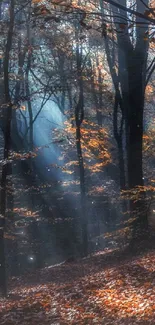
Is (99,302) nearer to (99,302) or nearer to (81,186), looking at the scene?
(99,302)

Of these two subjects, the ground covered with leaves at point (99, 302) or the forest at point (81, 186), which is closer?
the ground covered with leaves at point (99, 302)

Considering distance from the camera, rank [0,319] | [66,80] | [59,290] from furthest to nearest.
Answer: [66,80] < [59,290] < [0,319]

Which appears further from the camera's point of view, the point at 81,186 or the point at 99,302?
the point at 81,186

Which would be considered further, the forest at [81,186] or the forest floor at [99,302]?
the forest at [81,186]

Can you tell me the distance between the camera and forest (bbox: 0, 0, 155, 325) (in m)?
8.46

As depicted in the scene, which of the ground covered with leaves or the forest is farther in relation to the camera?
the forest

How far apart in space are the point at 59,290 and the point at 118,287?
1.80 meters

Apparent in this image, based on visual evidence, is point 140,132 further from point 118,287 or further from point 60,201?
point 60,201

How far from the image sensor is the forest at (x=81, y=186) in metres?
8.46

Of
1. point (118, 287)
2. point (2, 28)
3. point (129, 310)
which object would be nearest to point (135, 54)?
point (2, 28)

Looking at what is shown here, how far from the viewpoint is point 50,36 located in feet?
65.4

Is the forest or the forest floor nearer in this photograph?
the forest floor

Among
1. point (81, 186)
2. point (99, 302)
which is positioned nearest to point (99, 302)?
point (99, 302)

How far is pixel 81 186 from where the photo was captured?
848 inches
